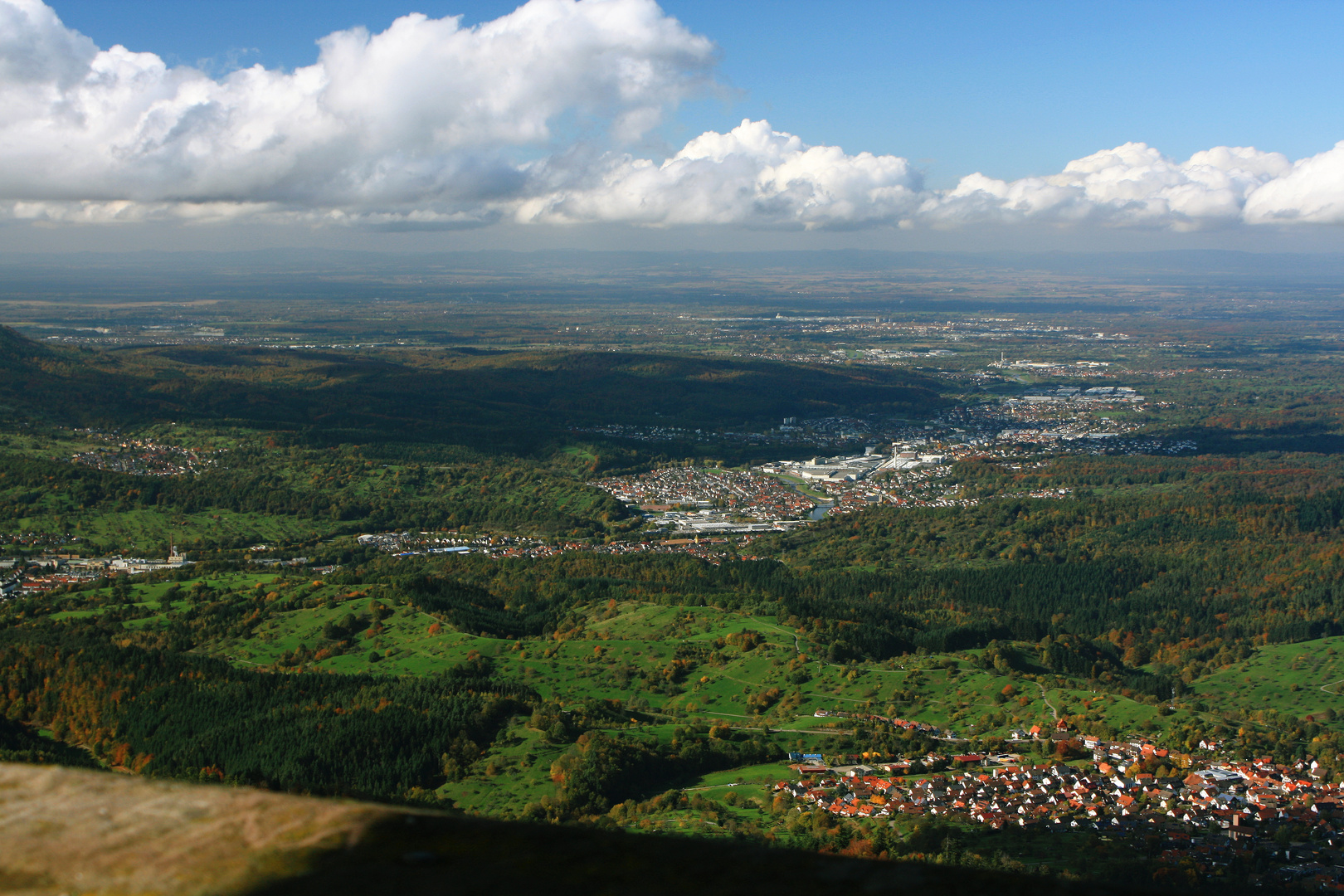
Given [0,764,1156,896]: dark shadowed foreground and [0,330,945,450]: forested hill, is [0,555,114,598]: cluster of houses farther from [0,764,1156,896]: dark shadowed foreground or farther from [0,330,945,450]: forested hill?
[0,764,1156,896]: dark shadowed foreground

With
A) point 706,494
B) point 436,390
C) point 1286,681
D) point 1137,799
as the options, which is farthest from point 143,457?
point 1286,681

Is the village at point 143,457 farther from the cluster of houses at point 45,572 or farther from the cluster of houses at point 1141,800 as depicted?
the cluster of houses at point 1141,800

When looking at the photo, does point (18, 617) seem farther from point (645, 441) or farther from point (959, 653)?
point (645, 441)

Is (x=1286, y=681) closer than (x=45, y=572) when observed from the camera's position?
Yes

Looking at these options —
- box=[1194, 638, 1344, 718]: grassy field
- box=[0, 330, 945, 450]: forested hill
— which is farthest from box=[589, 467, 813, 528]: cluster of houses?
box=[1194, 638, 1344, 718]: grassy field

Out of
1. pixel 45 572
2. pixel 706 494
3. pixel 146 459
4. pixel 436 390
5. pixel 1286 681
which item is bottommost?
pixel 1286 681

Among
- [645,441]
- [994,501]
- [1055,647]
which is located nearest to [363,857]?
[1055,647]

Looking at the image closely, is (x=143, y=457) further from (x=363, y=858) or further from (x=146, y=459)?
(x=363, y=858)

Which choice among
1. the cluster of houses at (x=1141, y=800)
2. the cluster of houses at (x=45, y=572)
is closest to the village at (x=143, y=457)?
the cluster of houses at (x=45, y=572)
